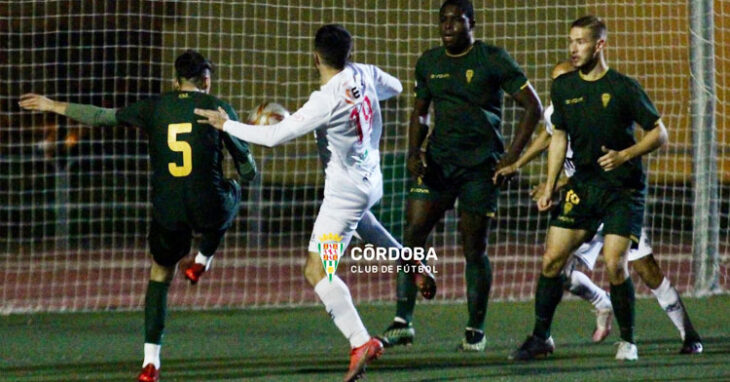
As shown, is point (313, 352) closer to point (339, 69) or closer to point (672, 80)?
point (339, 69)

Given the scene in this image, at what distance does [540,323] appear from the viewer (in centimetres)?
758

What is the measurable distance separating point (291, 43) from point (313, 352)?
678cm

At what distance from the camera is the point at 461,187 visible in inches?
317

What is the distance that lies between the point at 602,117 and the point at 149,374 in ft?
9.27

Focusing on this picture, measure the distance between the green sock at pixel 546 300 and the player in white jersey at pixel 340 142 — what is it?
1.10 metres

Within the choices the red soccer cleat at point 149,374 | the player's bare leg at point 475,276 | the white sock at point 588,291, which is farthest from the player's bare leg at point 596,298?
the red soccer cleat at point 149,374

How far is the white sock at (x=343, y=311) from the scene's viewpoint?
22.1 feet

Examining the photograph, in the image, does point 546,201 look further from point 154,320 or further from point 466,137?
point 154,320

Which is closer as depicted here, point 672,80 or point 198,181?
point 198,181

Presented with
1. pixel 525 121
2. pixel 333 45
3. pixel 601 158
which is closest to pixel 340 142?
pixel 333 45

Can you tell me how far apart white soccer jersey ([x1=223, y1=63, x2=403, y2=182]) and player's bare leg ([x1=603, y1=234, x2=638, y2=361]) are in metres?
1.40

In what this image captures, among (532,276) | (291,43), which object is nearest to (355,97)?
(532,276)

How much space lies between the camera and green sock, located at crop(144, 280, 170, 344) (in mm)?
6902

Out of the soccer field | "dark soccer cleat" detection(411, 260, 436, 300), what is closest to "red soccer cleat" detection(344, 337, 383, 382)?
the soccer field
